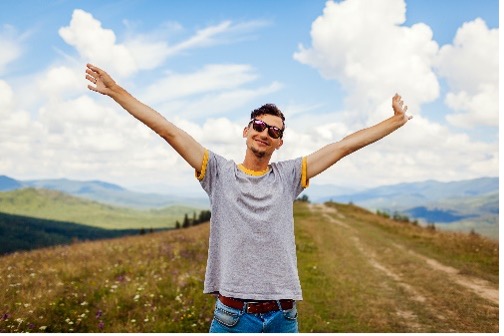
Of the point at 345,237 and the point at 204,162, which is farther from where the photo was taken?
the point at 345,237

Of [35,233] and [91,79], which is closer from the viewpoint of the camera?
[91,79]

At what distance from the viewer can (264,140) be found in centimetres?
401

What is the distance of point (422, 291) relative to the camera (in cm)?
1526

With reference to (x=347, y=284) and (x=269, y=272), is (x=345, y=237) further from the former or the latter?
(x=269, y=272)

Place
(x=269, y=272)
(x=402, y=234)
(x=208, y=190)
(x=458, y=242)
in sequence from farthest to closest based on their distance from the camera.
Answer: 1. (x=402, y=234)
2. (x=458, y=242)
3. (x=208, y=190)
4. (x=269, y=272)

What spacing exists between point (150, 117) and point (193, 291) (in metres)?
9.77

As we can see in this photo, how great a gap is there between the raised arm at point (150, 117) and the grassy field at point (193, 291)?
738 centimetres

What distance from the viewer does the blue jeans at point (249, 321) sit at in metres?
3.64

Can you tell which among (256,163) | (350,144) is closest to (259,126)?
(256,163)

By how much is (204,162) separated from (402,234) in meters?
31.5

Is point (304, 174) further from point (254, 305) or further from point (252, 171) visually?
point (254, 305)

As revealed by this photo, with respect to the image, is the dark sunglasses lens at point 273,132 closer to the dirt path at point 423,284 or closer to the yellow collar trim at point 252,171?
the yellow collar trim at point 252,171

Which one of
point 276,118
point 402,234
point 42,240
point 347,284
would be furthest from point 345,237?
point 42,240

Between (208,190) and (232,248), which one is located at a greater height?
(208,190)
